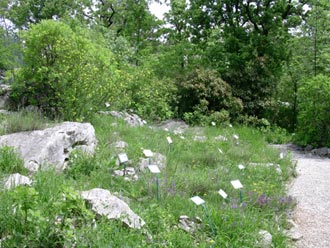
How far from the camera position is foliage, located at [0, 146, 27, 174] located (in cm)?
376

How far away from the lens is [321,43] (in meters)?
10.1

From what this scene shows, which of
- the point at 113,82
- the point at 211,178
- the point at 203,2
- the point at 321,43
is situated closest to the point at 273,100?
the point at 321,43

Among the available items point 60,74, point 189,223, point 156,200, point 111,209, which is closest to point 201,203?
point 189,223

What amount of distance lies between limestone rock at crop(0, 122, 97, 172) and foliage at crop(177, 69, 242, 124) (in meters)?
5.65

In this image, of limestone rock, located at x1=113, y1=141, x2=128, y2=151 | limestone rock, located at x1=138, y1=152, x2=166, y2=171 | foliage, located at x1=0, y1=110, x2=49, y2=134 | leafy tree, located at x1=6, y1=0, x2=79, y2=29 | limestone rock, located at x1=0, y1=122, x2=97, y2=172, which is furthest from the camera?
leafy tree, located at x1=6, y1=0, x2=79, y2=29

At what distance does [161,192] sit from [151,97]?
667 centimetres

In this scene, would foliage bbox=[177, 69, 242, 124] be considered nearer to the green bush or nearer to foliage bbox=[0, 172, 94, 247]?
the green bush

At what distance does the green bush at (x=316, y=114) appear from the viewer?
8.53 metres

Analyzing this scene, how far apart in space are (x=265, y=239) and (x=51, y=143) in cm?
270

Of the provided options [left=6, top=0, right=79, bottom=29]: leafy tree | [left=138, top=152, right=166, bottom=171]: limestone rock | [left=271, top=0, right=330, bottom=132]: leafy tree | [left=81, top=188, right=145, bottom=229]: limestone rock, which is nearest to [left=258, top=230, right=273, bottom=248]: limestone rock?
[left=81, top=188, right=145, bottom=229]: limestone rock

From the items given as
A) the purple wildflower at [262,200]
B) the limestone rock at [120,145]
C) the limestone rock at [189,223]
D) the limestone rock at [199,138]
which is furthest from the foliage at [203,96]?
the limestone rock at [189,223]

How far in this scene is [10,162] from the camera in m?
3.83

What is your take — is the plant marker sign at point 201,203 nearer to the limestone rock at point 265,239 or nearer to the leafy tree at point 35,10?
the limestone rock at point 265,239

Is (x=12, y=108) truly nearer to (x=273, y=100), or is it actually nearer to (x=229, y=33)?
(x=273, y=100)
